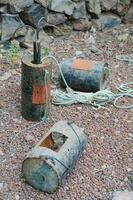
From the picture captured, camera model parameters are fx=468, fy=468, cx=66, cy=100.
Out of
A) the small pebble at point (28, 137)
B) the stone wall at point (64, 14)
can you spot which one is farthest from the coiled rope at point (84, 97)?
the stone wall at point (64, 14)

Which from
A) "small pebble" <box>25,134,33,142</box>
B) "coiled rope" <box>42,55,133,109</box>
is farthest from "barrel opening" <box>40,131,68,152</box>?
"coiled rope" <box>42,55,133,109</box>

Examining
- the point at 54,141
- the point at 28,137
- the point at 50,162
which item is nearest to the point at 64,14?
the point at 28,137

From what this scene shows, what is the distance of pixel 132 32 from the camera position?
220 inches

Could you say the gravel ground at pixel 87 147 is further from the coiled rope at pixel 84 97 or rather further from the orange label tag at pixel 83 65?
the orange label tag at pixel 83 65

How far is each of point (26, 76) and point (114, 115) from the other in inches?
32.7

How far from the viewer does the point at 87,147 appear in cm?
347

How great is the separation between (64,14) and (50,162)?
2.68 metres

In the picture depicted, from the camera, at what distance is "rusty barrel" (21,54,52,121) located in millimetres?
3551

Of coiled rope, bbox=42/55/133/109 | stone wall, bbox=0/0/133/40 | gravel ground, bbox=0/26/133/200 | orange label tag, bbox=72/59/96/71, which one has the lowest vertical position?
gravel ground, bbox=0/26/133/200

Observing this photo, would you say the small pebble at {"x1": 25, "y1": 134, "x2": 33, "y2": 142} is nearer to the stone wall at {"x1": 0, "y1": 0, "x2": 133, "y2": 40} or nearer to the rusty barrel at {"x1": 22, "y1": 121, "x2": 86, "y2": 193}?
the rusty barrel at {"x1": 22, "y1": 121, "x2": 86, "y2": 193}

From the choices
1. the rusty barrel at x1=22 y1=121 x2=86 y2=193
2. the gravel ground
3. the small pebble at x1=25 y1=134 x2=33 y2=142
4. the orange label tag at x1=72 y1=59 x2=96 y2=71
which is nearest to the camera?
the rusty barrel at x1=22 y1=121 x2=86 y2=193

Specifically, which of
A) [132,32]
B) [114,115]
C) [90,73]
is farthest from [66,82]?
[132,32]

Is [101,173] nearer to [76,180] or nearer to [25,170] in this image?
[76,180]

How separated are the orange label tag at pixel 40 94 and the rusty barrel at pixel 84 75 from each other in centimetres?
53
